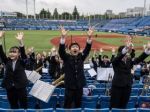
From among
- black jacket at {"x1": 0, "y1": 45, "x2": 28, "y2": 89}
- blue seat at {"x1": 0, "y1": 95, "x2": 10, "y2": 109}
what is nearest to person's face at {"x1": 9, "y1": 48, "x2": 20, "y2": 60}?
black jacket at {"x1": 0, "y1": 45, "x2": 28, "y2": 89}

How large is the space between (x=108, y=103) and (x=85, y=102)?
0.62 meters

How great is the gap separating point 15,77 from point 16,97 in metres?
0.53

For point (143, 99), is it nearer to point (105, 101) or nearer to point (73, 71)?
point (105, 101)

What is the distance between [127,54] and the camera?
26.8 ft

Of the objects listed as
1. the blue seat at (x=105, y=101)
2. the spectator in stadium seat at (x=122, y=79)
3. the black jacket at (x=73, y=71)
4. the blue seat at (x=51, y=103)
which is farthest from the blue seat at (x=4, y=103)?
the spectator in stadium seat at (x=122, y=79)

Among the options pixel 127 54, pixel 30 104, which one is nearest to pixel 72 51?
pixel 127 54

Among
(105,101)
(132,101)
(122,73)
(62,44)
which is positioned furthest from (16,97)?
(132,101)

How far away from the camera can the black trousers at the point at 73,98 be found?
7.96 m

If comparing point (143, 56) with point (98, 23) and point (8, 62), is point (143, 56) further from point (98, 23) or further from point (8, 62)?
point (98, 23)

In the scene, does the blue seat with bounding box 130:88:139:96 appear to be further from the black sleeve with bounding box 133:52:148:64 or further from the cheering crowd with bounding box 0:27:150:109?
the black sleeve with bounding box 133:52:148:64

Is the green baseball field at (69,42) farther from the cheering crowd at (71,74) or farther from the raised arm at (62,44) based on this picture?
the raised arm at (62,44)

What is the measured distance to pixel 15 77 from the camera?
7820 millimetres

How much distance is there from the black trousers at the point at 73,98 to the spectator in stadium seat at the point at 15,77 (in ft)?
3.40

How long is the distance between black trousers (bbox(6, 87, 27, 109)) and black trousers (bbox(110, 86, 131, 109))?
221cm
